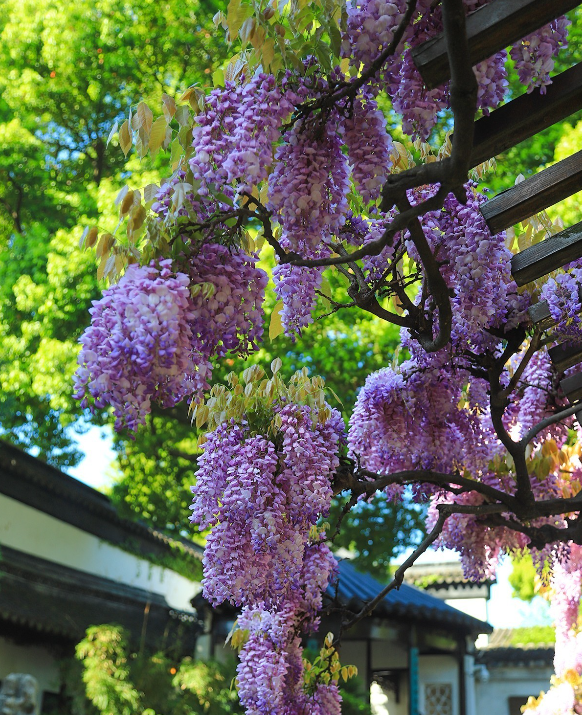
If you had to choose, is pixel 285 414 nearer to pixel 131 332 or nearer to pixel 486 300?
pixel 486 300

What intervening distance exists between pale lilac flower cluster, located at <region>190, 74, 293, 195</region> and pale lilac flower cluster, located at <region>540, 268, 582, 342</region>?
49.0 inches

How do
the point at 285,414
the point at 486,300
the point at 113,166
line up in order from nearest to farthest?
1. the point at 486,300
2. the point at 285,414
3. the point at 113,166

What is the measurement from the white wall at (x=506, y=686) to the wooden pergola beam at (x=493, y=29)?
13.1 metres

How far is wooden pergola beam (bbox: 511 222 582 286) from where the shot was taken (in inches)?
89.9

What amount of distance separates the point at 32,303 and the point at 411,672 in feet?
22.1

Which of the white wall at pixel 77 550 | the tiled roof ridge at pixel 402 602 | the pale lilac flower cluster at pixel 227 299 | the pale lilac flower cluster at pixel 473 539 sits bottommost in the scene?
the pale lilac flower cluster at pixel 227 299

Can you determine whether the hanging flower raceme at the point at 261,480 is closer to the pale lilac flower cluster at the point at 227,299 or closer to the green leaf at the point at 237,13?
the pale lilac flower cluster at the point at 227,299


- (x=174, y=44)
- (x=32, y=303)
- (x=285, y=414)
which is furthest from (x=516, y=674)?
(x=285, y=414)

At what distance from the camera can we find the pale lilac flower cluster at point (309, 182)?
167 cm

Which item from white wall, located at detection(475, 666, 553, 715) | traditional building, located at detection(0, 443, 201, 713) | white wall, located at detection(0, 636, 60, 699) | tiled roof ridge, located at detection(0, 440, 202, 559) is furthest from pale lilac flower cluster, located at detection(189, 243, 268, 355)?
white wall, located at detection(475, 666, 553, 715)

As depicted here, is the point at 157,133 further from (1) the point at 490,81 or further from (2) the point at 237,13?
(1) the point at 490,81

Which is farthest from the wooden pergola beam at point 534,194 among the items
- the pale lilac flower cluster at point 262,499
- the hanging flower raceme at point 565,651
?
the hanging flower raceme at point 565,651

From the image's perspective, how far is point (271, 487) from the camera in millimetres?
2301

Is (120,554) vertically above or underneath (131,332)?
above
